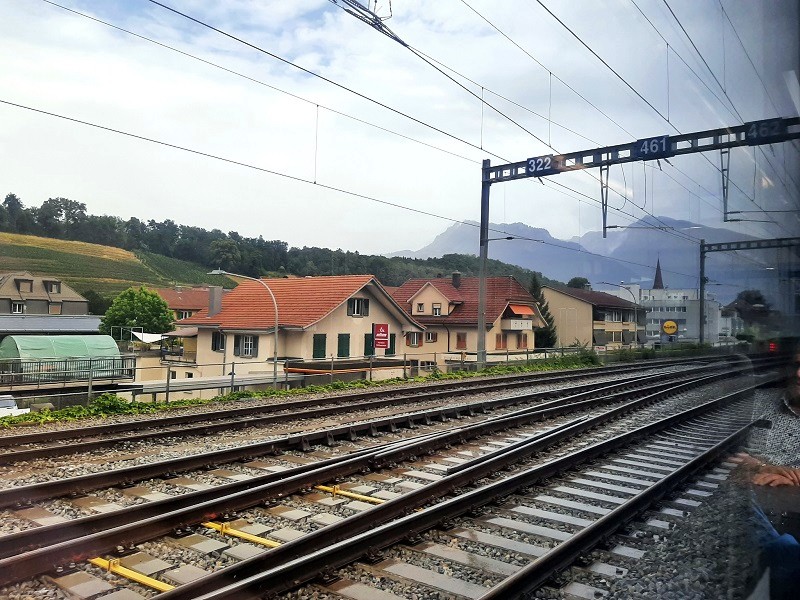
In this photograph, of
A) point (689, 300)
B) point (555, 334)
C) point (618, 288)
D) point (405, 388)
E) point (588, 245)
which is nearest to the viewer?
point (689, 300)

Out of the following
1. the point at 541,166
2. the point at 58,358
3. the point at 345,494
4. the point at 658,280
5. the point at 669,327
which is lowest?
the point at 345,494

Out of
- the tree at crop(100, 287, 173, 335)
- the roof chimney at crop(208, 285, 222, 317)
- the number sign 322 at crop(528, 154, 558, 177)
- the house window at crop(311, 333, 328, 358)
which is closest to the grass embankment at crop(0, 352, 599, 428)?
the tree at crop(100, 287, 173, 335)

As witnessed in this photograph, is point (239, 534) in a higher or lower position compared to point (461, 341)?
lower

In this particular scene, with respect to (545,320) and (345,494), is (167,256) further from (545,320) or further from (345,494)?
(545,320)

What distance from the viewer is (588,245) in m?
7.46

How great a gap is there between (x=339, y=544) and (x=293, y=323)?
18.0 m

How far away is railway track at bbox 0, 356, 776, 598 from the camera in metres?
3.92

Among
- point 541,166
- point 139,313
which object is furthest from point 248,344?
point 541,166

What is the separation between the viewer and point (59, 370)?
48.0 ft

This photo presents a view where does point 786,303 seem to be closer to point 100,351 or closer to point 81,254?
point 81,254

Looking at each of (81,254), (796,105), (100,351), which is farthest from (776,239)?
(100,351)

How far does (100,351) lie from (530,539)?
46.8 feet

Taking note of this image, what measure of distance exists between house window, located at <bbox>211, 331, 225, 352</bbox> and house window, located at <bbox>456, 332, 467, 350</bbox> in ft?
31.6

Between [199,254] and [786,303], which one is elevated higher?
[199,254]
